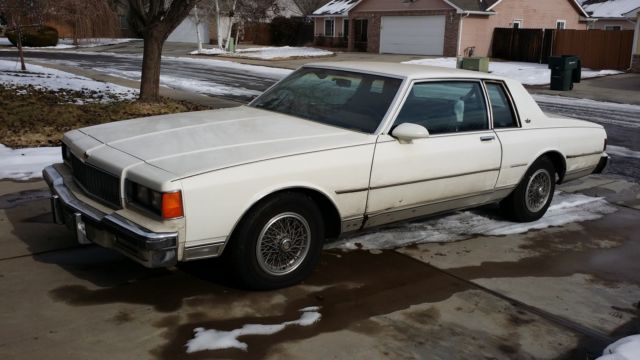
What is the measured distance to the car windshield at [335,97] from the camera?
468cm

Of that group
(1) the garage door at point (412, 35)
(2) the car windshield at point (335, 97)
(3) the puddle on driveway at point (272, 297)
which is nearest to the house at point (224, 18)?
(1) the garage door at point (412, 35)

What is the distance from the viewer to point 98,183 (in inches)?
159

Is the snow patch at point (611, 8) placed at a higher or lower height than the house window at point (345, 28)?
higher

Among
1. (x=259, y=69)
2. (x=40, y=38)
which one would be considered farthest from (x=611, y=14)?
(x=40, y=38)

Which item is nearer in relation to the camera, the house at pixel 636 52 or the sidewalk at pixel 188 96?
the sidewalk at pixel 188 96

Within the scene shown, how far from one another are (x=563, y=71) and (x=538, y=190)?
15554mm

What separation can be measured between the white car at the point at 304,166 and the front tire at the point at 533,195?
14mm

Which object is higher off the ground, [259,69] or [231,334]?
[259,69]

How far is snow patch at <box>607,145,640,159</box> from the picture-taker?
30.9 ft

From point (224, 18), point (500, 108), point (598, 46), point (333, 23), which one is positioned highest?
point (224, 18)

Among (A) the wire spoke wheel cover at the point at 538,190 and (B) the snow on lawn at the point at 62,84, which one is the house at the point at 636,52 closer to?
(B) the snow on lawn at the point at 62,84

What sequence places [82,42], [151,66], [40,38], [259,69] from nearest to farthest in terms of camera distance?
[151,66]
[259,69]
[40,38]
[82,42]

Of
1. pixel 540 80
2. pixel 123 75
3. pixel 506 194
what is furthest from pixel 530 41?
pixel 506 194

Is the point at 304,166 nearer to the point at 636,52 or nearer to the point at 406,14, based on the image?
the point at 636,52
